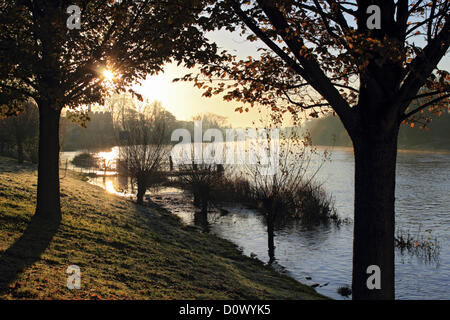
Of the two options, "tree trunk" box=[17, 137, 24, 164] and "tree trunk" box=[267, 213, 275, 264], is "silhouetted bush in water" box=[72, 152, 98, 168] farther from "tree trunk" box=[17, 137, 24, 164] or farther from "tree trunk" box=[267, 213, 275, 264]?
"tree trunk" box=[267, 213, 275, 264]

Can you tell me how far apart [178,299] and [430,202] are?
2442 centimetres

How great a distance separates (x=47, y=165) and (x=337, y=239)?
1318 centimetres

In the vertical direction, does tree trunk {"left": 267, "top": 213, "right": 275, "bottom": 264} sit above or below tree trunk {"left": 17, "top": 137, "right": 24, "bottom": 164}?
below

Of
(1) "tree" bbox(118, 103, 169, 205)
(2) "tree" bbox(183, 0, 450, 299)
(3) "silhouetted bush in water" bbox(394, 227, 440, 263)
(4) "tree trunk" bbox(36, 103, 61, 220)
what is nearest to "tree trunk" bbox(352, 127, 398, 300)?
(2) "tree" bbox(183, 0, 450, 299)

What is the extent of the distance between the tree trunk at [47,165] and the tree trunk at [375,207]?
8.86 m

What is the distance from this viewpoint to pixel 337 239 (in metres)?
18.3

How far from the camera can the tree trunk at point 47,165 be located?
37.3 ft

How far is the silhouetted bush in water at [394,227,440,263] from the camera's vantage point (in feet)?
50.3

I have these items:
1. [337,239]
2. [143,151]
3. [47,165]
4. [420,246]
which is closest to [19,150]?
[143,151]

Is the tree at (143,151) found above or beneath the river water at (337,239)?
above

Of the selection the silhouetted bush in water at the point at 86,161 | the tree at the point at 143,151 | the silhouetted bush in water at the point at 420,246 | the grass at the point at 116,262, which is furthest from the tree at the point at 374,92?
the silhouetted bush in water at the point at 86,161

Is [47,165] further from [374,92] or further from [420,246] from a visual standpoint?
[420,246]

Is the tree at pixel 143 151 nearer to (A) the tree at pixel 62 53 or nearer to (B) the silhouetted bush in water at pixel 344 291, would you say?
(A) the tree at pixel 62 53
